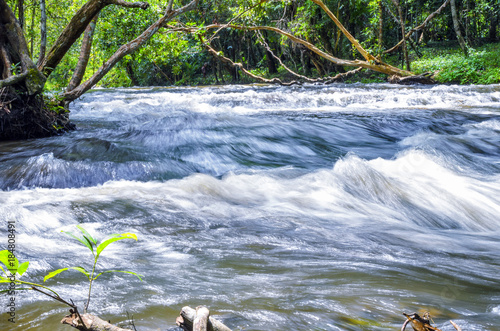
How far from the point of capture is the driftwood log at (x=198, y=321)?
1.00 metres

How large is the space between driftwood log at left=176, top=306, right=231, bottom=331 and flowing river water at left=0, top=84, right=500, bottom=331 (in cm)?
60

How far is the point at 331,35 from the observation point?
21.6m

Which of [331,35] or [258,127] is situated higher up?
[331,35]

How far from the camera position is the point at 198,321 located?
3.28ft

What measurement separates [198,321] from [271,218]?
2.60m

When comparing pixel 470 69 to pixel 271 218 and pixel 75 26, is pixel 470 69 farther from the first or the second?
pixel 271 218

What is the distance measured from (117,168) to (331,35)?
61.7 ft

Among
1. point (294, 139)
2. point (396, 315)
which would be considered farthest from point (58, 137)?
point (396, 315)

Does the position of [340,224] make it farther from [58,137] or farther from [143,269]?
[58,137]

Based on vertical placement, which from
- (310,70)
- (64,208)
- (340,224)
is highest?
(310,70)

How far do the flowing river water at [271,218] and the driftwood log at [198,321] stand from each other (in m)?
0.60

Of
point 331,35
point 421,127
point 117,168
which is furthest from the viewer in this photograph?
point 331,35

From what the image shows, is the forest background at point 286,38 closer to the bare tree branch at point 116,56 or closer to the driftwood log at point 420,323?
the bare tree branch at point 116,56

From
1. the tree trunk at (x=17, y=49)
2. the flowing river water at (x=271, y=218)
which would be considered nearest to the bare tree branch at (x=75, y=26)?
the tree trunk at (x=17, y=49)
